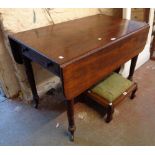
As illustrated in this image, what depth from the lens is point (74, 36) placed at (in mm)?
1254

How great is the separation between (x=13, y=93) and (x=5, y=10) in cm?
83

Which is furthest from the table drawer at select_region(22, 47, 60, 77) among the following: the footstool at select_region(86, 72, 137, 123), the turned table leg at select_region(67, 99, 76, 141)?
the footstool at select_region(86, 72, 137, 123)

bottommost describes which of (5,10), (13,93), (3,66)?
(13,93)

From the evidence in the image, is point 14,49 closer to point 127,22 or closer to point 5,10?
point 5,10

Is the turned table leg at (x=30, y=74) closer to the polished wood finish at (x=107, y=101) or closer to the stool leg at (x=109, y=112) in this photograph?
the polished wood finish at (x=107, y=101)

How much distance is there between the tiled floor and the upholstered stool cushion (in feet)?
0.78

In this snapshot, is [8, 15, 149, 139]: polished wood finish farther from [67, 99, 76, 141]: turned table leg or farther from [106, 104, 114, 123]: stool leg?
[106, 104, 114, 123]: stool leg

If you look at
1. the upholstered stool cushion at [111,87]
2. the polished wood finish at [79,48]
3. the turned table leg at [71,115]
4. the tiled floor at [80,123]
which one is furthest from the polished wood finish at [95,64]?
the tiled floor at [80,123]

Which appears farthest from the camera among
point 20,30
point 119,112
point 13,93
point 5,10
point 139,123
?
point 13,93

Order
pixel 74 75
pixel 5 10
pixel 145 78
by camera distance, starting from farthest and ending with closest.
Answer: pixel 145 78, pixel 5 10, pixel 74 75

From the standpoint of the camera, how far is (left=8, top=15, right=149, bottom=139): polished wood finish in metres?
1.00

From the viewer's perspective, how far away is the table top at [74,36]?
3.40 feet

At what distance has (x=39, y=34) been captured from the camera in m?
1.30

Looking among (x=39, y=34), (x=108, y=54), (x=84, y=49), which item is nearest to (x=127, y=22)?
(x=108, y=54)
